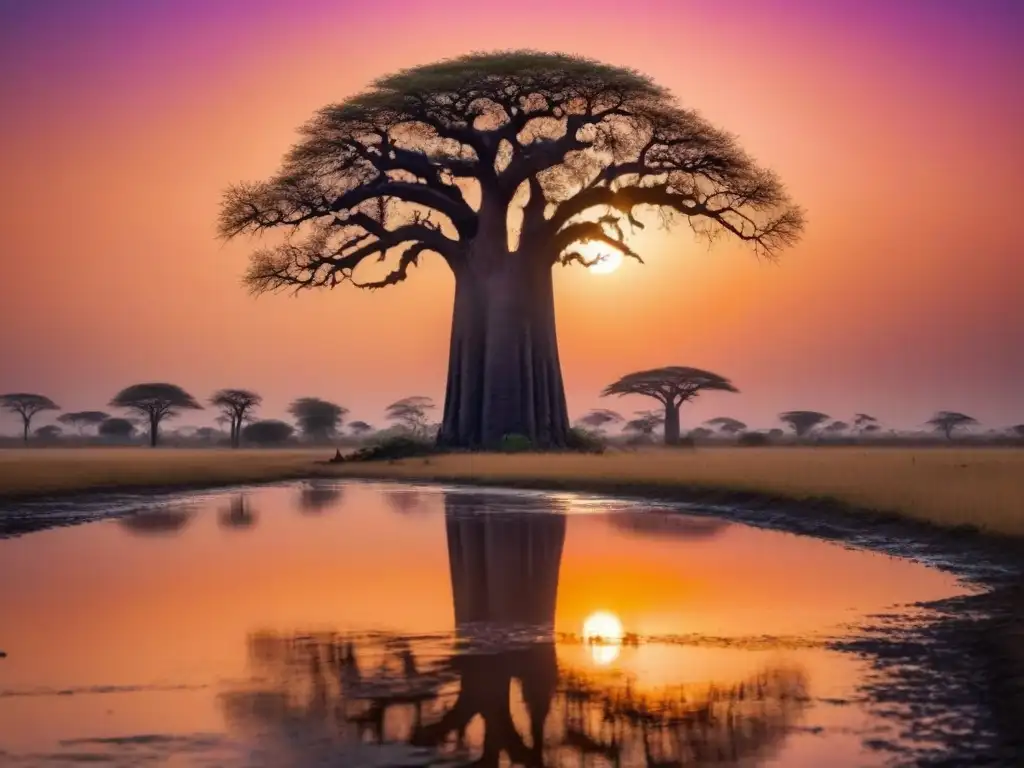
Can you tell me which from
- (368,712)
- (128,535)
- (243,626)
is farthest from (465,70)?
(368,712)

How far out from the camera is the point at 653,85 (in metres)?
46.9

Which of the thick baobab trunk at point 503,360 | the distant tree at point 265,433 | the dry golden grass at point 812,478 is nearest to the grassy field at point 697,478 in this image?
the dry golden grass at point 812,478

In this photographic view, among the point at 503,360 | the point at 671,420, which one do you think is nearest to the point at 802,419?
the point at 671,420

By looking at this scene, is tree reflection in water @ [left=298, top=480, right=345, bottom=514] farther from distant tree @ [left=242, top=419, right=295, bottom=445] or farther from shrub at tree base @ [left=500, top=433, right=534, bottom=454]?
distant tree @ [left=242, top=419, right=295, bottom=445]

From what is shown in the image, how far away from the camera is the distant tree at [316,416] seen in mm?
116188

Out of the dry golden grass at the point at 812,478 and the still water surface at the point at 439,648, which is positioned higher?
the dry golden grass at the point at 812,478

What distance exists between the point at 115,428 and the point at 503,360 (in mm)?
88120

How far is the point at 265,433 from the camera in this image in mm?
108312

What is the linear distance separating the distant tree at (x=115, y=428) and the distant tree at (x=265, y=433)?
79.7 feet

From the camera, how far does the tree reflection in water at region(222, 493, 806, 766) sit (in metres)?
7.09

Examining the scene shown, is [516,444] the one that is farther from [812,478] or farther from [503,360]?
[812,478]

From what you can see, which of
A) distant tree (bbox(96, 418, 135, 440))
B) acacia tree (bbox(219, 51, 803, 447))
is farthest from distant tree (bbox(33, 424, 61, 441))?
acacia tree (bbox(219, 51, 803, 447))

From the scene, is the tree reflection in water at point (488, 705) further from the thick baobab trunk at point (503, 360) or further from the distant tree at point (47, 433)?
the distant tree at point (47, 433)

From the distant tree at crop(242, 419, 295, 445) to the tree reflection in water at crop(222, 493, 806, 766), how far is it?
3883 inches
